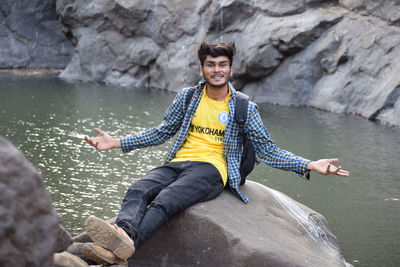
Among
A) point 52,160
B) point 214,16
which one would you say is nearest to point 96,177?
point 52,160

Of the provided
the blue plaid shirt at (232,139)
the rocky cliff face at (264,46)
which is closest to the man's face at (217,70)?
the blue plaid shirt at (232,139)

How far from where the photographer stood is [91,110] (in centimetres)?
1202

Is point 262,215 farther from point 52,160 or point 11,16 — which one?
point 11,16

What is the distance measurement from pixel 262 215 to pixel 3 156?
2663mm

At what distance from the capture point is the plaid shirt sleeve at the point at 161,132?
445 centimetres

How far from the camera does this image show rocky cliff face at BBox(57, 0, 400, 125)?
13.6 metres

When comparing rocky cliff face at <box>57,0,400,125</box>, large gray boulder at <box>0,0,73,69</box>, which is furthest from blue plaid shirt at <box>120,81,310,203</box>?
large gray boulder at <box>0,0,73,69</box>

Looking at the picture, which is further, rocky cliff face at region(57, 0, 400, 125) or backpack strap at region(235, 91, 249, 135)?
rocky cliff face at region(57, 0, 400, 125)

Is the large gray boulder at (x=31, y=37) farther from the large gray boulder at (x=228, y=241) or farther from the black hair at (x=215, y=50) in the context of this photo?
the large gray boulder at (x=228, y=241)

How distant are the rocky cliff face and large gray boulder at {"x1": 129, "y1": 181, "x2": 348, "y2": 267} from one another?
836 cm

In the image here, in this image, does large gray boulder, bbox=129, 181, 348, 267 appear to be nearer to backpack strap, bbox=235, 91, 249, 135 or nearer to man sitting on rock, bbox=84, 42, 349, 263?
man sitting on rock, bbox=84, 42, 349, 263

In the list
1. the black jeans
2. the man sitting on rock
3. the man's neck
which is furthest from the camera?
the man's neck

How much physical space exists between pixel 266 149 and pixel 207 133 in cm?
44

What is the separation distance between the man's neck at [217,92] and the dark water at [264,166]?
166 centimetres
